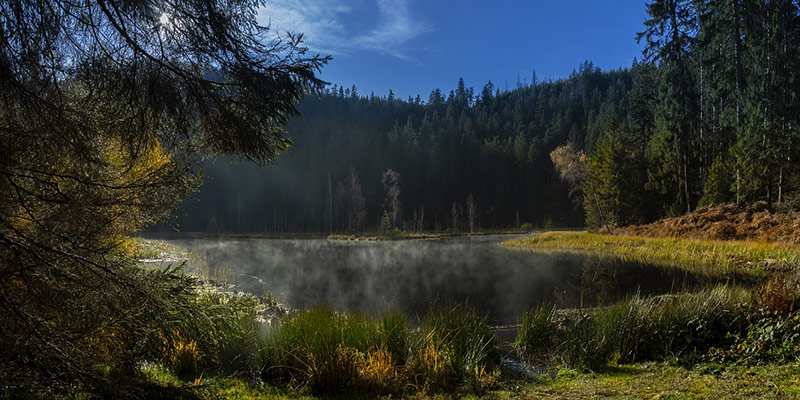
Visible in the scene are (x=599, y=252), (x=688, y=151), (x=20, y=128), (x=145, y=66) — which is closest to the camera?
(x=20, y=128)

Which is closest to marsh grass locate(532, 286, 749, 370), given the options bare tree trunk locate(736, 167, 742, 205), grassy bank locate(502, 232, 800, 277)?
grassy bank locate(502, 232, 800, 277)

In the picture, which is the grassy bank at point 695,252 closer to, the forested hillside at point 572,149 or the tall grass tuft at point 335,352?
the forested hillside at point 572,149

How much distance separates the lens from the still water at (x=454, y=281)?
12016 mm

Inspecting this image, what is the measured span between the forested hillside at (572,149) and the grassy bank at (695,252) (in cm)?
537

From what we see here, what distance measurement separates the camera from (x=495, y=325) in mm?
9445

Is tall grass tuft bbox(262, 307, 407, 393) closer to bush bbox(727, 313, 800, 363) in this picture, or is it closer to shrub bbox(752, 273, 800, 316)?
bush bbox(727, 313, 800, 363)

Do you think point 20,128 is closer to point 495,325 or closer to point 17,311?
point 17,311

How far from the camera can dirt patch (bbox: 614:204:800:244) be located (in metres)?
19.2

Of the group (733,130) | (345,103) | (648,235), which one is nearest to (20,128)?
(648,235)

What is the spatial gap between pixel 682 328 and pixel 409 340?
4.32 m

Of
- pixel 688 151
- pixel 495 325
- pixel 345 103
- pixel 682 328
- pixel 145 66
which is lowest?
pixel 495 325

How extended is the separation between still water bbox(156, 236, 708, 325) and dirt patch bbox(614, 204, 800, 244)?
6497 millimetres

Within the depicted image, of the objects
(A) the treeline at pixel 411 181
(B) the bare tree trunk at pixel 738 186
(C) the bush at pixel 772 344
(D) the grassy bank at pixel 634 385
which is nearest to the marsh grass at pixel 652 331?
(D) the grassy bank at pixel 634 385

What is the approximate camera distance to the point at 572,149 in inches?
1603
